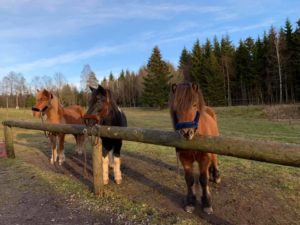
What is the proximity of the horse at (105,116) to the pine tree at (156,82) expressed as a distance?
146 feet

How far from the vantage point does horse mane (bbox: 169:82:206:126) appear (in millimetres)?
3604

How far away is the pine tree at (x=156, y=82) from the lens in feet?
167

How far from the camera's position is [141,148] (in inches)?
390

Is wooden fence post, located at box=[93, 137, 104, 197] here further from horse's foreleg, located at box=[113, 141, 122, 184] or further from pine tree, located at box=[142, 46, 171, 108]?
pine tree, located at box=[142, 46, 171, 108]

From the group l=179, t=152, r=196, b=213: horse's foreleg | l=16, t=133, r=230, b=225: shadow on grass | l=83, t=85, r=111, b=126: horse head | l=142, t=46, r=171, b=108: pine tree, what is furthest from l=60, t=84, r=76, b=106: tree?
l=179, t=152, r=196, b=213: horse's foreleg

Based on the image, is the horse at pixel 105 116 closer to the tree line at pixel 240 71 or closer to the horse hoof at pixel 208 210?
the horse hoof at pixel 208 210

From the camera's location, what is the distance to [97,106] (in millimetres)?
5492

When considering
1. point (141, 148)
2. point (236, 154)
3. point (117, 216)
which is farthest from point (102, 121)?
point (141, 148)

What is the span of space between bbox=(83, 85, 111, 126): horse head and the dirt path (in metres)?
1.35

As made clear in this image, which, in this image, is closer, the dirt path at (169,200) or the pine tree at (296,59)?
the dirt path at (169,200)

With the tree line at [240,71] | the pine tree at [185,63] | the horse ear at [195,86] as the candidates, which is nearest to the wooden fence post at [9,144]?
the horse ear at [195,86]

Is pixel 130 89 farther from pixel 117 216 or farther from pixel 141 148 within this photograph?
pixel 117 216

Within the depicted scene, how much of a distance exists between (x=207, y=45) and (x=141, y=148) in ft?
161

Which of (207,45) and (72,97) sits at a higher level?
(207,45)
